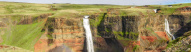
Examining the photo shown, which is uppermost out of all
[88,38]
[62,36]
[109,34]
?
[109,34]

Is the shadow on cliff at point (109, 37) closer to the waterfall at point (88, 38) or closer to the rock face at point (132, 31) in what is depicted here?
the rock face at point (132, 31)

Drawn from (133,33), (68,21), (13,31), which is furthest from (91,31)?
(13,31)

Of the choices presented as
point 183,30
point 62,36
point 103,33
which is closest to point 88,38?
point 103,33

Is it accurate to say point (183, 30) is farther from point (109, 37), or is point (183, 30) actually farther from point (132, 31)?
point (109, 37)

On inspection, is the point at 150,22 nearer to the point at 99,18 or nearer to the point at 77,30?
the point at 99,18

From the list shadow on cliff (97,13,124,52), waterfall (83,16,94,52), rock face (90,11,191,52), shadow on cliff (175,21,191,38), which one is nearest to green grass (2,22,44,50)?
waterfall (83,16,94,52)

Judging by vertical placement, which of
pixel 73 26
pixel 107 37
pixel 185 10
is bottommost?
pixel 107 37

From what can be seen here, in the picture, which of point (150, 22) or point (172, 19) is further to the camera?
point (172, 19)
